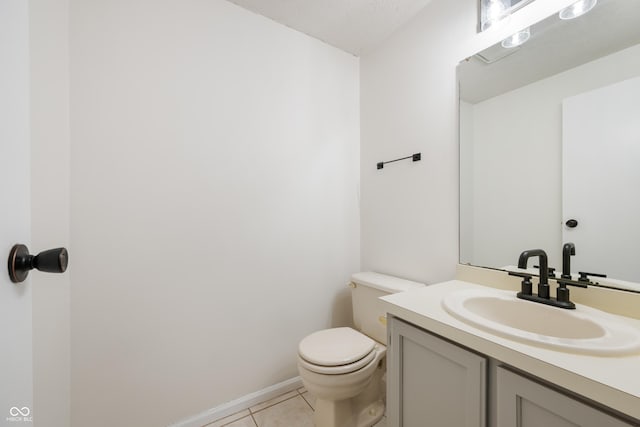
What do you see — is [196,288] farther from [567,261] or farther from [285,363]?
[567,261]

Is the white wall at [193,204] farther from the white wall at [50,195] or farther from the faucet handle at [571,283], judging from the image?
the faucet handle at [571,283]

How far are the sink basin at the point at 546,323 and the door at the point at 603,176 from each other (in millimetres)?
207

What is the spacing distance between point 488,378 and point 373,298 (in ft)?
2.79

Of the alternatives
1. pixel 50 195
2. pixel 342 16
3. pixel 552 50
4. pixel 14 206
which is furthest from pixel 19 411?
pixel 342 16

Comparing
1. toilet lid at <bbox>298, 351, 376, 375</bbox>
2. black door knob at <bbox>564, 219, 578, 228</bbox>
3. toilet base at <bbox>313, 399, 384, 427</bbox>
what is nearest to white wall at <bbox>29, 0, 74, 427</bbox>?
toilet lid at <bbox>298, 351, 376, 375</bbox>

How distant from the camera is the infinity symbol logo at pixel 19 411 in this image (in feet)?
1.40

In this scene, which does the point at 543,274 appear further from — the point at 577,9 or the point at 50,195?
the point at 50,195

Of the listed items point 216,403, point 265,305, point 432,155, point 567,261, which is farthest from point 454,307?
point 216,403

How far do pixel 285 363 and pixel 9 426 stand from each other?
1386 millimetres

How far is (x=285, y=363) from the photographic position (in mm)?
1621

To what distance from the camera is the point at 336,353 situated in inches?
47.8

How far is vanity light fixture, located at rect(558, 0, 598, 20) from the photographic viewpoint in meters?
0.95

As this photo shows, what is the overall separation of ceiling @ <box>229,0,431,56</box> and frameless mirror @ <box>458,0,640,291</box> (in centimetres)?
57

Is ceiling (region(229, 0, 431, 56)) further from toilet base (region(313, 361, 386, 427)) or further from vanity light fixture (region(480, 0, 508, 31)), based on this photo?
toilet base (region(313, 361, 386, 427))
